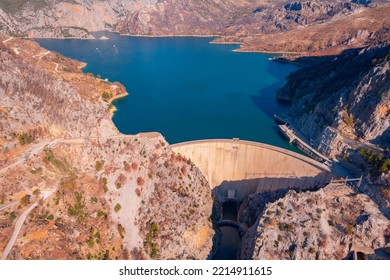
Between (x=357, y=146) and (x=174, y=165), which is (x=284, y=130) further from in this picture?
(x=174, y=165)

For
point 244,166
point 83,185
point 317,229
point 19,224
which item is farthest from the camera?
point 244,166

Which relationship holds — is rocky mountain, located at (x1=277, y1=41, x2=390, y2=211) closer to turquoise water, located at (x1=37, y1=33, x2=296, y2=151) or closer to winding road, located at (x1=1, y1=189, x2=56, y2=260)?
turquoise water, located at (x1=37, y1=33, x2=296, y2=151)

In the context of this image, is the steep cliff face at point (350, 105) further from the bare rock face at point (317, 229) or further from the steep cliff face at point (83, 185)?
the steep cliff face at point (83, 185)

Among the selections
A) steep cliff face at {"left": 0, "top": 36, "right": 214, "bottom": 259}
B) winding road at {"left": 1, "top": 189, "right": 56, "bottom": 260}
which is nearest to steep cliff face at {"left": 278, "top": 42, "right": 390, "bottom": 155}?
steep cliff face at {"left": 0, "top": 36, "right": 214, "bottom": 259}

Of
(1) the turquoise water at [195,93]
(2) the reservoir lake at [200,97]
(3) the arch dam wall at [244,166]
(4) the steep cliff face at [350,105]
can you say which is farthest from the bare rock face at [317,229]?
(1) the turquoise water at [195,93]

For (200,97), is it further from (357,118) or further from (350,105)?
(357,118)

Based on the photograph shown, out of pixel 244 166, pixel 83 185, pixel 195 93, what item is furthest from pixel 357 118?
pixel 83 185
